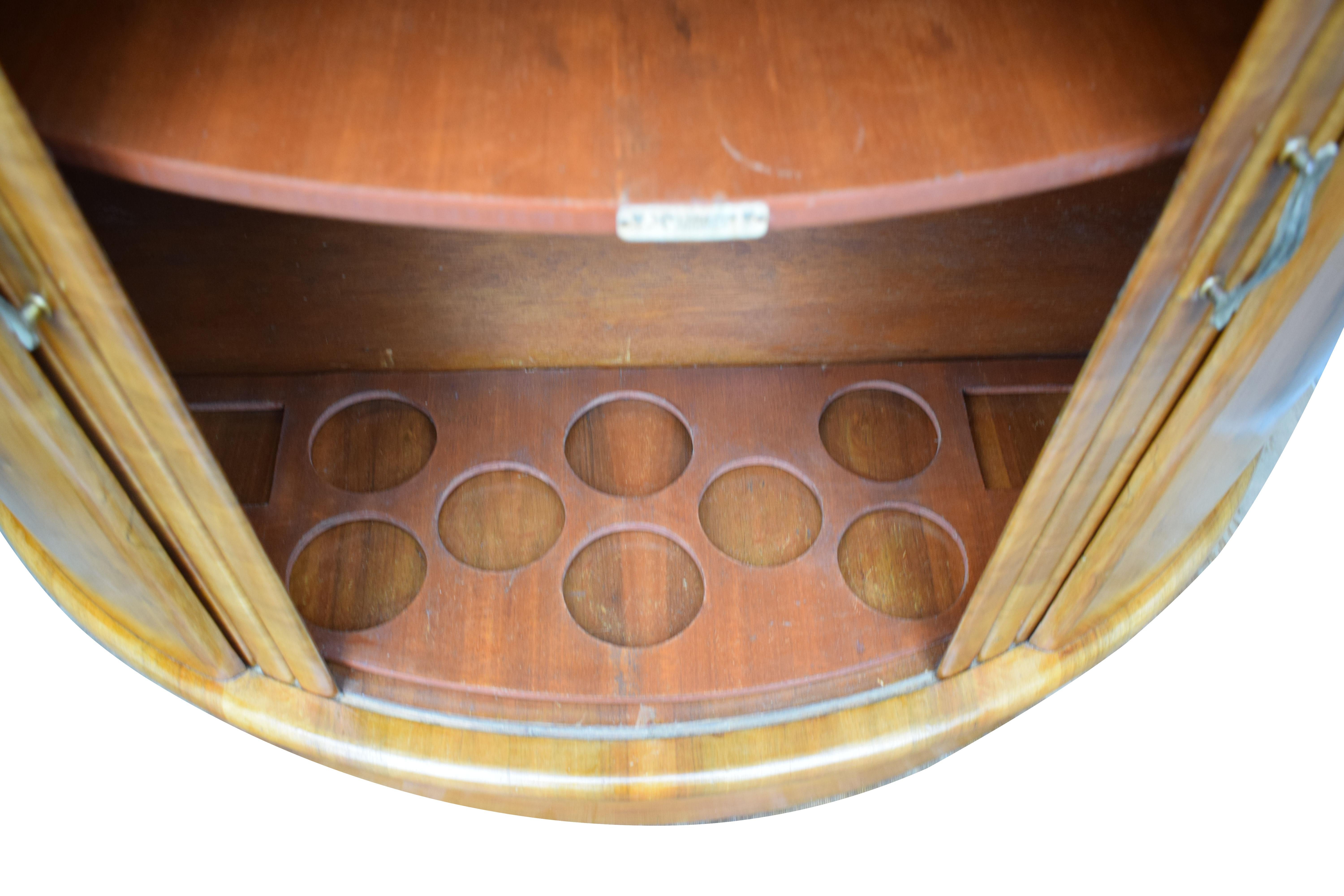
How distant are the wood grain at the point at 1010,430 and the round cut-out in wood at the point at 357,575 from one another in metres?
0.44

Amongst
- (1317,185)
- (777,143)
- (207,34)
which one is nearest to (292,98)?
(207,34)

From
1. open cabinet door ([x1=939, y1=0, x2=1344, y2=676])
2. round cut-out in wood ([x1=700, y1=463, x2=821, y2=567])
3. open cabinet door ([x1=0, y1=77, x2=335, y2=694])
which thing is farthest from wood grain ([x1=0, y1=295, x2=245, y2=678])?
open cabinet door ([x1=939, y1=0, x2=1344, y2=676])

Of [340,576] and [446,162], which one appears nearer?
[446,162]

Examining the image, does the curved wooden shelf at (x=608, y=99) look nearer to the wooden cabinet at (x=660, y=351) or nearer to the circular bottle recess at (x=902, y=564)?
the wooden cabinet at (x=660, y=351)

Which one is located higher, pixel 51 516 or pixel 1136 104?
pixel 1136 104

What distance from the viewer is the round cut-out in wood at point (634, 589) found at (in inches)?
35.1

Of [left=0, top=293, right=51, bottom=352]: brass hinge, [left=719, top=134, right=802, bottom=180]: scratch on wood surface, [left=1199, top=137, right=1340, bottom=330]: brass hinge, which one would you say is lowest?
[left=0, top=293, right=51, bottom=352]: brass hinge

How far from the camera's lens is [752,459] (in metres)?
0.95

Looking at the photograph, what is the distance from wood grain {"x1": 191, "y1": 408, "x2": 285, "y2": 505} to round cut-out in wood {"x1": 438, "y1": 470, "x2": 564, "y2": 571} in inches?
5.5

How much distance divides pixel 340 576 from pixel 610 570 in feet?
0.65

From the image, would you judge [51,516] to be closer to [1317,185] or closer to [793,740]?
[793,740]

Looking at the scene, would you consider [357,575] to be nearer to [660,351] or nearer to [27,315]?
[660,351]

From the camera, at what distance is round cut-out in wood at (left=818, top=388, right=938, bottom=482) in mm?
963

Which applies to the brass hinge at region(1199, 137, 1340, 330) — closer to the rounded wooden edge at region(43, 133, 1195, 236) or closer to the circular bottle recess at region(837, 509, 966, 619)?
the rounded wooden edge at region(43, 133, 1195, 236)
